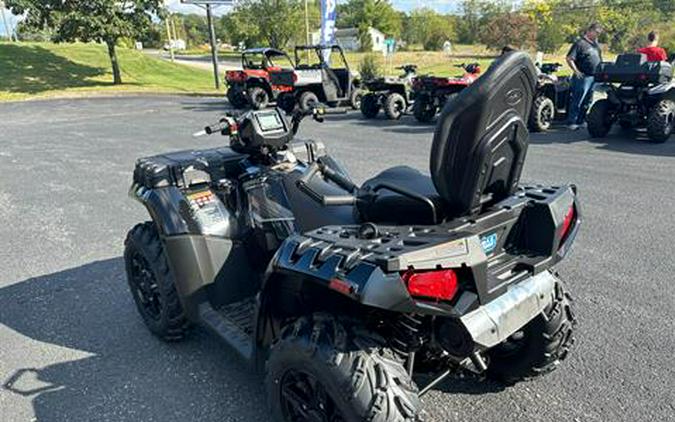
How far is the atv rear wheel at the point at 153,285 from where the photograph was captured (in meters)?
2.96

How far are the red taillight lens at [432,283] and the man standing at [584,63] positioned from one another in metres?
9.27

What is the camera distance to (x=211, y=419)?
8.11ft

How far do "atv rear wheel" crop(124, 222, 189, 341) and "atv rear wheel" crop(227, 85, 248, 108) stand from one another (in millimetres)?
13230

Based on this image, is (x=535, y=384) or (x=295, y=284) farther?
(x=535, y=384)

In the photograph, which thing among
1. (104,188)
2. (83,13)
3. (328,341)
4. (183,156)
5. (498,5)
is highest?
(498,5)

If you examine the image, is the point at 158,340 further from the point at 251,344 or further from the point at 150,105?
the point at 150,105

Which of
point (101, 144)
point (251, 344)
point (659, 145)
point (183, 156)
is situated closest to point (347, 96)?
point (101, 144)

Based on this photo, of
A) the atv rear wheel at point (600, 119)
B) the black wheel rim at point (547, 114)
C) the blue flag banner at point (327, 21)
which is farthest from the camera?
the blue flag banner at point (327, 21)

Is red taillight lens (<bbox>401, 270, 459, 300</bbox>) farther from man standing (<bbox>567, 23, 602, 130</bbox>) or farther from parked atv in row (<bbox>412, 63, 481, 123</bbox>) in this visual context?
parked atv in row (<bbox>412, 63, 481, 123</bbox>)

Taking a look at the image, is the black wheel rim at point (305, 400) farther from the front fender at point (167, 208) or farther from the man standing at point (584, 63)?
the man standing at point (584, 63)

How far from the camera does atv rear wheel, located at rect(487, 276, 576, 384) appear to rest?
2381mm

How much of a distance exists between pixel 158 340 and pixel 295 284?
1.54 metres

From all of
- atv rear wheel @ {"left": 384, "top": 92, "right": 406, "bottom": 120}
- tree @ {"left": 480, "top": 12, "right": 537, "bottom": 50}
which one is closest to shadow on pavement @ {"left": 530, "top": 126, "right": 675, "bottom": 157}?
atv rear wheel @ {"left": 384, "top": 92, "right": 406, "bottom": 120}

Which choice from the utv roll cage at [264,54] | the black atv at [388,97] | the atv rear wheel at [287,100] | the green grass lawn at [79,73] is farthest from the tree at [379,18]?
the black atv at [388,97]
